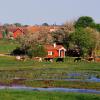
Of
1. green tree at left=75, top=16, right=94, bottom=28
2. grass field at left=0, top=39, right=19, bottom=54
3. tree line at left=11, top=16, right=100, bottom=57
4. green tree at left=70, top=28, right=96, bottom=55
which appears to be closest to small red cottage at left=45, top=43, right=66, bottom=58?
tree line at left=11, top=16, right=100, bottom=57

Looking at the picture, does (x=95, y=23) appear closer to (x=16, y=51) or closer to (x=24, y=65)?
(x=16, y=51)

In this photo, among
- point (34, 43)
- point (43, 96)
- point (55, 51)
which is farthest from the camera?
point (55, 51)

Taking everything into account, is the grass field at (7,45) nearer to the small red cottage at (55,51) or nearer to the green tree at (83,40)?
the small red cottage at (55,51)

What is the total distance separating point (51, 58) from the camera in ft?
267

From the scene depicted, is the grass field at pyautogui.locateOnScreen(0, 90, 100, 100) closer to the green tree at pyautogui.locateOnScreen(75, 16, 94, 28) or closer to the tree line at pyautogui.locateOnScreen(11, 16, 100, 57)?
the tree line at pyautogui.locateOnScreen(11, 16, 100, 57)

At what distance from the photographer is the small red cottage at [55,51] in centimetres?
8788

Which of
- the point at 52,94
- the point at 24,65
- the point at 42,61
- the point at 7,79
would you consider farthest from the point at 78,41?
the point at 52,94

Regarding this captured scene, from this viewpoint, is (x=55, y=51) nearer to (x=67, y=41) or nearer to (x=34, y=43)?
(x=34, y=43)

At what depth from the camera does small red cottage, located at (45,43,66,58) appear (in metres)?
87.9

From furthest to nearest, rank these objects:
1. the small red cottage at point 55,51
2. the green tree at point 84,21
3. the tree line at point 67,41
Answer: the green tree at point 84,21, the small red cottage at point 55,51, the tree line at point 67,41

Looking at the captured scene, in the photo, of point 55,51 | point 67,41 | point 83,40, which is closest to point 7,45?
point 67,41

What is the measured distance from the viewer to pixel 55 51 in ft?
292

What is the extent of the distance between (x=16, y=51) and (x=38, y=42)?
4908 mm

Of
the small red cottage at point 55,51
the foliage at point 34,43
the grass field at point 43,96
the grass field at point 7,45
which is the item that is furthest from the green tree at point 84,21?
the grass field at point 43,96
